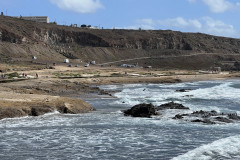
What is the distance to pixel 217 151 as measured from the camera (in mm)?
16766

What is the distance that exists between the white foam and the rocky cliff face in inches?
3343

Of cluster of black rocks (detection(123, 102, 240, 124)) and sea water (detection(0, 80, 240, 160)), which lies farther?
cluster of black rocks (detection(123, 102, 240, 124))

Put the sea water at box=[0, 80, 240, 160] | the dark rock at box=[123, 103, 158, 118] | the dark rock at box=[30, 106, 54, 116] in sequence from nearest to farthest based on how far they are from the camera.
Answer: the sea water at box=[0, 80, 240, 160], the dark rock at box=[30, 106, 54, 116], the dark rock at box=[123, 103, 158, 118]

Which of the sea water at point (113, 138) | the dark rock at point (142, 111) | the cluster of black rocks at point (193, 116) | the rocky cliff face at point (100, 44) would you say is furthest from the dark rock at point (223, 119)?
the rocky cliff face at point (100, 44)

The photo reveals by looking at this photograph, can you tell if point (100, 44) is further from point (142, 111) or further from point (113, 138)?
point (113, 138)

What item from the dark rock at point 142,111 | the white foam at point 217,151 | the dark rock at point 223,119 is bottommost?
the white foam at point 217,151

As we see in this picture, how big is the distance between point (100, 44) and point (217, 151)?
12347cm

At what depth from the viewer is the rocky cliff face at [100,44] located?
111 metres

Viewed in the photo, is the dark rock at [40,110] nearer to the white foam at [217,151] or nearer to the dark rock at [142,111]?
the dark rock at [142,111]

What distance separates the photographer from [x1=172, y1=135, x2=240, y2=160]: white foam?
1590 cm

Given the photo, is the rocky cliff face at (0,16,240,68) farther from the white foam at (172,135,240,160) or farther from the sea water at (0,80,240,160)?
the white foam at (172,135,240,160)

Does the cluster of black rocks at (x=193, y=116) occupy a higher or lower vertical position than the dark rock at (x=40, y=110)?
lower

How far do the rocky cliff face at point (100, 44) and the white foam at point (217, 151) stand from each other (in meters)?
84.9

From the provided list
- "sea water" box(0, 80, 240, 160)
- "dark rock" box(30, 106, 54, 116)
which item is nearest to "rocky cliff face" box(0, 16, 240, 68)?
"dark rock" box(30, 106, 54, 116)
